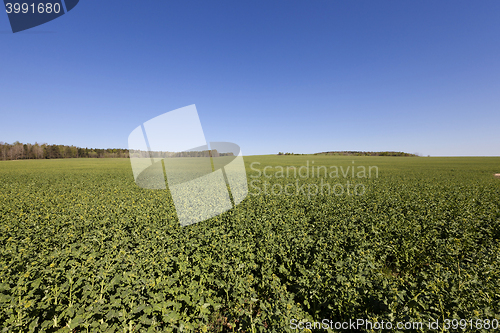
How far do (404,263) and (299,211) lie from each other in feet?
15.7

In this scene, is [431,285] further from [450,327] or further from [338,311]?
[338,311]

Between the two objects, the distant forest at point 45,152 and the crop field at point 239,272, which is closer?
the crop field at point 239,272

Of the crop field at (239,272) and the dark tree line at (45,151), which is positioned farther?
the dark tree line at (45,151)

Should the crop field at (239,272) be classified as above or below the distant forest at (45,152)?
below

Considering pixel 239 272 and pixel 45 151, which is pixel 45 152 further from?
pixel 239 272

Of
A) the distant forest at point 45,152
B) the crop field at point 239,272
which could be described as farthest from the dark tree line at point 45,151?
the crop field at point 239,272

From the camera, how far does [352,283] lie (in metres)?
4.17

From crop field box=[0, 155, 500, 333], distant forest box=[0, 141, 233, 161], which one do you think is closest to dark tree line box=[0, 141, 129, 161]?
distant forest box=[0, 141, 233, 161]

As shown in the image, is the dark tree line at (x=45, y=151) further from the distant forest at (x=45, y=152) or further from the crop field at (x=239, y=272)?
the crop field at (x=239, y=272)

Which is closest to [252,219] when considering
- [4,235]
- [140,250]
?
[140,250]

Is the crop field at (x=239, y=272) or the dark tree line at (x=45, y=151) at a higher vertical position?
the dark tree line at (x=45, y=151)

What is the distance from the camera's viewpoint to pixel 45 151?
103 meters

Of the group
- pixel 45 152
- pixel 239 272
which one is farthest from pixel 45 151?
pixel 239 272

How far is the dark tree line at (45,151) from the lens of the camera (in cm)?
9475
